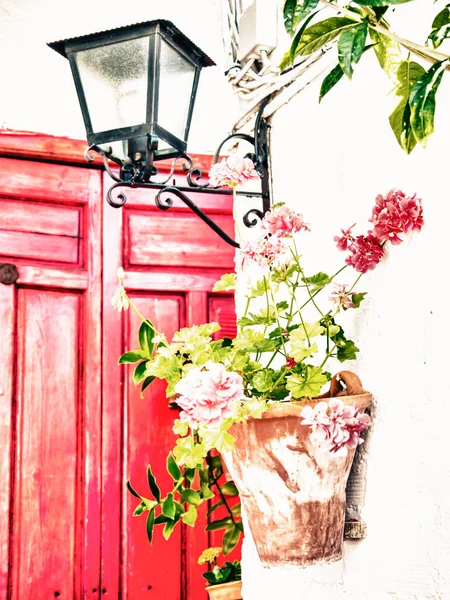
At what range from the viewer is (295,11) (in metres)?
1.08

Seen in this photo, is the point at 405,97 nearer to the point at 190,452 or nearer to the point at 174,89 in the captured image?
the point at 190,452

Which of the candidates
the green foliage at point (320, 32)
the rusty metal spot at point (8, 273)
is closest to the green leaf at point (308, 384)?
the green foliage at point (320, 32)

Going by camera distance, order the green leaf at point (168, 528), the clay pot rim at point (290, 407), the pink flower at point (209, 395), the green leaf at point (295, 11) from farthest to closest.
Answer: the green leaf at point (168, 528), the clay pot rim at point (290, 407), the pink flower at point (209, 395), the green leaf at point (295, 11)

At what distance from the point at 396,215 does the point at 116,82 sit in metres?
0.98

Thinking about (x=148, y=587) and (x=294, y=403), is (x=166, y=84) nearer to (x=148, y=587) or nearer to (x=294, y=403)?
(x=294, y=403)

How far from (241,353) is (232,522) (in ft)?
3.35

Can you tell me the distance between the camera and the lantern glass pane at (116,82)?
2080 millimetres

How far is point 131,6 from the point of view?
120 inches

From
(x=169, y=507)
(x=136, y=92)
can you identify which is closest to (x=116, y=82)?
(x=136, y=92)

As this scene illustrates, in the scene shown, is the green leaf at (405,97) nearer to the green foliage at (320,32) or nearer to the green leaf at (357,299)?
the green foliage at (320,32)

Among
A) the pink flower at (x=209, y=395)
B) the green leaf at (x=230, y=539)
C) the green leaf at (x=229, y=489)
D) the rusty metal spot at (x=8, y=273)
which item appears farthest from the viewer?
the rusty metal spot at (x=8, y=273)

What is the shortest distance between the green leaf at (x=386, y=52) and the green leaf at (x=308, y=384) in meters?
0.58

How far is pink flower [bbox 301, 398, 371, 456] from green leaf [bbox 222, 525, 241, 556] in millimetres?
1061

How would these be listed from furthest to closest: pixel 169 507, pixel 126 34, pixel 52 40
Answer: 1. pixel 52 40
2. pixel 126 34
3. pixel 169 507
